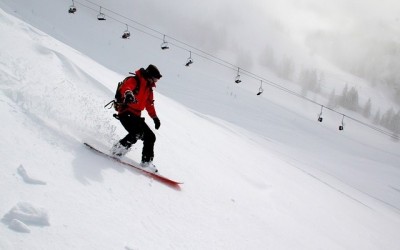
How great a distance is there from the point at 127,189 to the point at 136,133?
1407mm

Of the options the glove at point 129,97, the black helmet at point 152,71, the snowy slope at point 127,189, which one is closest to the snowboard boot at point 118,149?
the snowy slope at point 127,189

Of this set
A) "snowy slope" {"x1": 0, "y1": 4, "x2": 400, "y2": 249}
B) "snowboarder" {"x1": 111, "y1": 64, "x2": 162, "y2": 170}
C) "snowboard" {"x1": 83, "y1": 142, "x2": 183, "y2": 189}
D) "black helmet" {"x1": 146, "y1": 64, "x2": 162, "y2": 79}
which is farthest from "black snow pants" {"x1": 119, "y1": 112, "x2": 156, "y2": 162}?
"black helmet" {"x1": 146, "y1": 64, "x2": 162, "y2": 79}

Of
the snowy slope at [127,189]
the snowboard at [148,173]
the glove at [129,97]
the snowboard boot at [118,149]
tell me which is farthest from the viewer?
the snowboard boot at [118,149]

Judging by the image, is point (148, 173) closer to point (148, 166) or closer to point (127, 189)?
point (148, 166)

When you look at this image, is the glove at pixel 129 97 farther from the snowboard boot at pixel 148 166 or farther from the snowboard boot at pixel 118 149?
the snowboard boot at pixel 148 166

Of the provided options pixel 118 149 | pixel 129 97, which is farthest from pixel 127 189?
pixel 129 97

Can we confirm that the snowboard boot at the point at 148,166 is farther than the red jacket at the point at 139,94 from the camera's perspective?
Yes

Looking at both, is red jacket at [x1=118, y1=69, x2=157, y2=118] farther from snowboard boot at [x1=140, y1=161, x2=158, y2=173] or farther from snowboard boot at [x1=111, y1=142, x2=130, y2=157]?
snowboard boot at [x1=140, y1=161, x2=158, y2=173]

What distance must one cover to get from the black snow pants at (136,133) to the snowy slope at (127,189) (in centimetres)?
53

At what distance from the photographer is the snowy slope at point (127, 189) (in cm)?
392

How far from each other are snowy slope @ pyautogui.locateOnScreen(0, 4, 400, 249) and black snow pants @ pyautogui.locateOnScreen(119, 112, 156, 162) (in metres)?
0.53

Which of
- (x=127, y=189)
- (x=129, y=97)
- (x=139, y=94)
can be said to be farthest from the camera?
(x=139, y=94)

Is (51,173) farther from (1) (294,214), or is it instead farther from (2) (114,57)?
(2) (114,57)

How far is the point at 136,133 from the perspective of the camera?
6.46 meters
